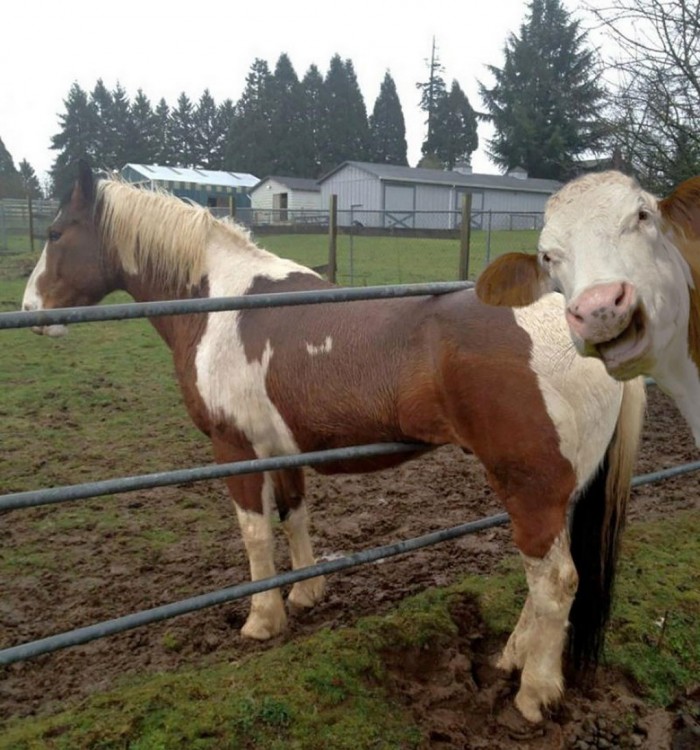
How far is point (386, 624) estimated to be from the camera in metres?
2.81

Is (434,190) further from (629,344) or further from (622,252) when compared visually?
(629,344)

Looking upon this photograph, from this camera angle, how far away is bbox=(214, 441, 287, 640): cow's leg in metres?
3.02

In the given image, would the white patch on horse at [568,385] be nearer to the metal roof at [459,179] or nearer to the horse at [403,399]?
the horse at [403,399]

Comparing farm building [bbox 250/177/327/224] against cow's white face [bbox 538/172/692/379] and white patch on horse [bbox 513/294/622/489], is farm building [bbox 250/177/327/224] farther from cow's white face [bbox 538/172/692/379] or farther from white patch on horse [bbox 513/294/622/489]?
cow's white face [bbox 538/172/692/379]

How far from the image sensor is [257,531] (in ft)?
9.98

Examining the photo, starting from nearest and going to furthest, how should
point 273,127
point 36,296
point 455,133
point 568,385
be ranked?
point 568,385 < point 36,296 < point 273,127 < point 455,133

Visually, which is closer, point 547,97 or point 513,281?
point 513,281

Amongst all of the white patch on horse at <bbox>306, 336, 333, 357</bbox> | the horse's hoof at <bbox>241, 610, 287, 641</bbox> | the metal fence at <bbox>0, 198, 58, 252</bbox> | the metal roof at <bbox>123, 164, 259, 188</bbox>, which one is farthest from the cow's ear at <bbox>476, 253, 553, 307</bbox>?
the metal roof at <bbox>123, 164, 259, 188</bbox>

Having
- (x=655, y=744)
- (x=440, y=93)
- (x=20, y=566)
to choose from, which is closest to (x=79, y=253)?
(x=20, y=566)

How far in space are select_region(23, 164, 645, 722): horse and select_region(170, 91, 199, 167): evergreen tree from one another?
231 ft

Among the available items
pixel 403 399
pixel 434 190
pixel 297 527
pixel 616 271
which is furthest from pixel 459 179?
pixel 616 271

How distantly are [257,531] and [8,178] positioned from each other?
186ft

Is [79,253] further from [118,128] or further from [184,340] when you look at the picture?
[118,128]

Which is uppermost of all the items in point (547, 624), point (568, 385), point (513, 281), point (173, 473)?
point (513, 281)
